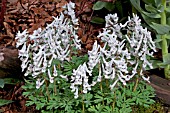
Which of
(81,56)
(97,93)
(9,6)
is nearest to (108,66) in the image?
(97,93)

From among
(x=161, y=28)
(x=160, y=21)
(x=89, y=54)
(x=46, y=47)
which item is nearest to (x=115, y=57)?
(x=89, y=54)

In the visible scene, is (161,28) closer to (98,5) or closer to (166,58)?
(166,58)

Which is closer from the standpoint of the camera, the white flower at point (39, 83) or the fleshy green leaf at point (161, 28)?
the white flower at point (39, 83)

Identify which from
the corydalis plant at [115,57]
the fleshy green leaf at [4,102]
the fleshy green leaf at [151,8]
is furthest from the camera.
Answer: the fleshy green leaf at [4,102]

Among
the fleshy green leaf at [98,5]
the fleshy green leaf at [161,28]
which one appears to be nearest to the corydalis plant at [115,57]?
the fleshy green leaf at [161,28]

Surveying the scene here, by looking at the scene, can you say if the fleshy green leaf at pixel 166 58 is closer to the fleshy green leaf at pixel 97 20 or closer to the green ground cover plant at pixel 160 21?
the green ground cover plant at pixel 160 21

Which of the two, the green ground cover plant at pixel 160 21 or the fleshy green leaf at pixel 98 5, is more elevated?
the fleshy green leaf at pixel 98 5

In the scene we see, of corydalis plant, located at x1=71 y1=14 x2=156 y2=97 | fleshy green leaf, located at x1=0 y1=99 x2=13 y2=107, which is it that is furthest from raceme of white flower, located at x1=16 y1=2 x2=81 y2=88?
fleshy green leaf, located at x1=0 y1=99 x2=13 y2=107

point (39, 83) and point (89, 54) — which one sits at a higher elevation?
point (89, 54)

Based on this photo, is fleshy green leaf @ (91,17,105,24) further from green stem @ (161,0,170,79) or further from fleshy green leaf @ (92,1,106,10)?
green stem @ (161,0,170,79)
